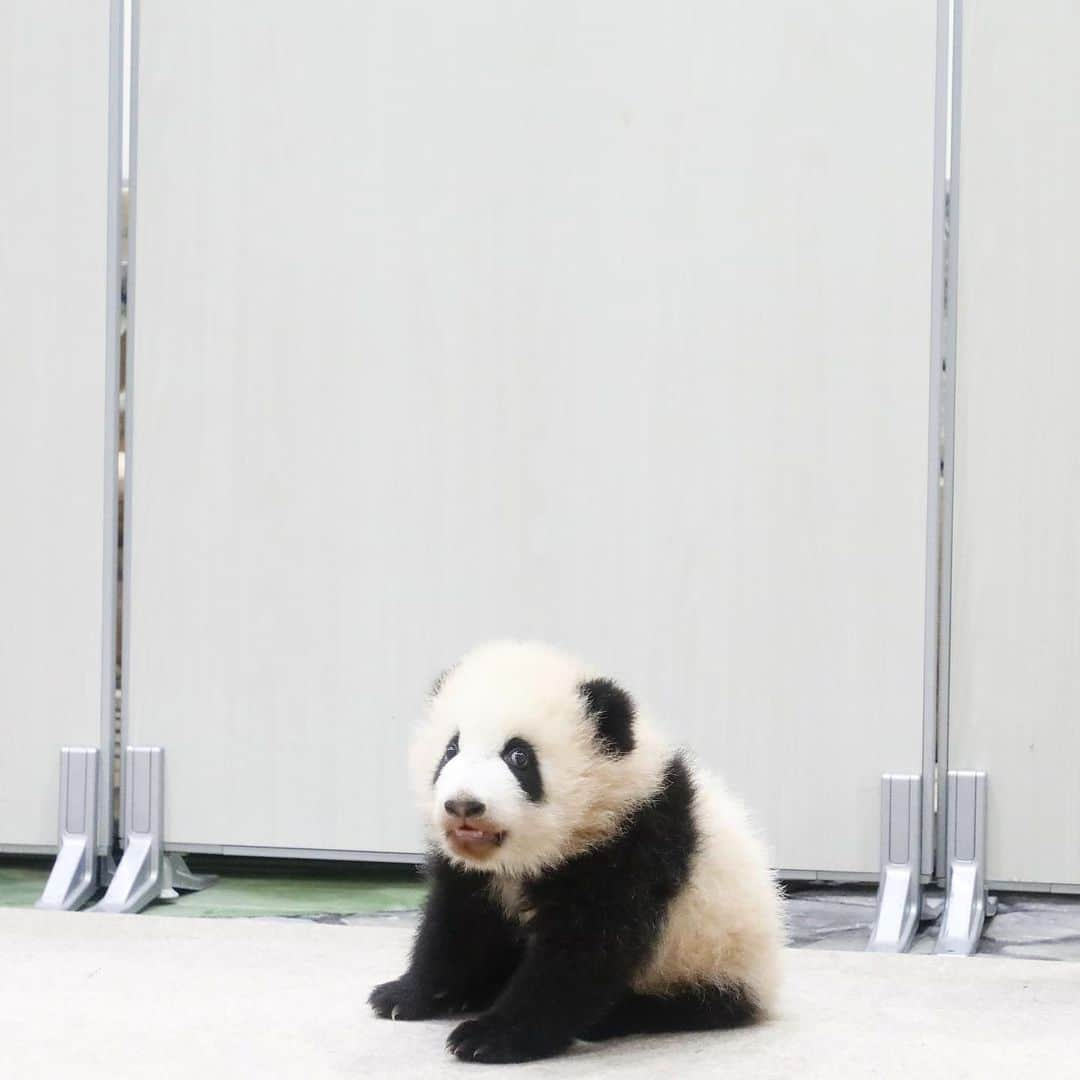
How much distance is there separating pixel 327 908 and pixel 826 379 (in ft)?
3.86

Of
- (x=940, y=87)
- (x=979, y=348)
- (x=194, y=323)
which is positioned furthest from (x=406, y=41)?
(x=979, y=348)

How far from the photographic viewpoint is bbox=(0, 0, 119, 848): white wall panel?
9.39 ft

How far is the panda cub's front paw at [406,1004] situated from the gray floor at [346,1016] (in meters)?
0.02

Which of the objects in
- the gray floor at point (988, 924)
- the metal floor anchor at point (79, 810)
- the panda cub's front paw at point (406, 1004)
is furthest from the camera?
the metal floor anchor at point (79, 810)

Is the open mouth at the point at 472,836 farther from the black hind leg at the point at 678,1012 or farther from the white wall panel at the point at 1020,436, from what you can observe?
the white wall panel at the point at 1020,436

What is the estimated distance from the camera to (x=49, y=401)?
114 inches

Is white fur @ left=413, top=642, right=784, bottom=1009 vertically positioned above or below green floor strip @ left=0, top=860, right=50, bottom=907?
above

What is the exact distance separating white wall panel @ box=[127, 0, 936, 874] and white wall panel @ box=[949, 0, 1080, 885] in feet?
0.26

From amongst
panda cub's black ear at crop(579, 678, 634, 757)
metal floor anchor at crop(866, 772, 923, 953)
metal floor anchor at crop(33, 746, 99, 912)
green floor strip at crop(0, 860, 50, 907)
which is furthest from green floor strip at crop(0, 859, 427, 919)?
panda cub's black ear at crop(579, 678, 634, 757)

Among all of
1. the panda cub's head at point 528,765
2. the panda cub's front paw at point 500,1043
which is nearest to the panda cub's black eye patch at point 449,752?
the panda cub's head at point 528,765

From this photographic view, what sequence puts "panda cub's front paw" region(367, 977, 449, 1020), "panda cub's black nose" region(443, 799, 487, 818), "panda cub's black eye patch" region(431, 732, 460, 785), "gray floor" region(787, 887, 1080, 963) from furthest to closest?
"gray floor" region(787, 887, 1080, 963) < "panda cub's front paw" region(367, 977, 449, 1020) < "panda cub's black eye patch" region(431, 732, 460, 785) < "panda cub's black nose" region(443, 799, 487, 818)

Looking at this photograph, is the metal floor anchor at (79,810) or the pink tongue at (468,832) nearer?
the pink tongue at (468,832)

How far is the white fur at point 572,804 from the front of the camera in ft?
5.69

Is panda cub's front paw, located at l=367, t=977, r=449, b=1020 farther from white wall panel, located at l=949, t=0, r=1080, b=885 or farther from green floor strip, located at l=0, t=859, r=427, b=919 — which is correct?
white wall panel, located at l=949, t=0, r=1080, b=885
